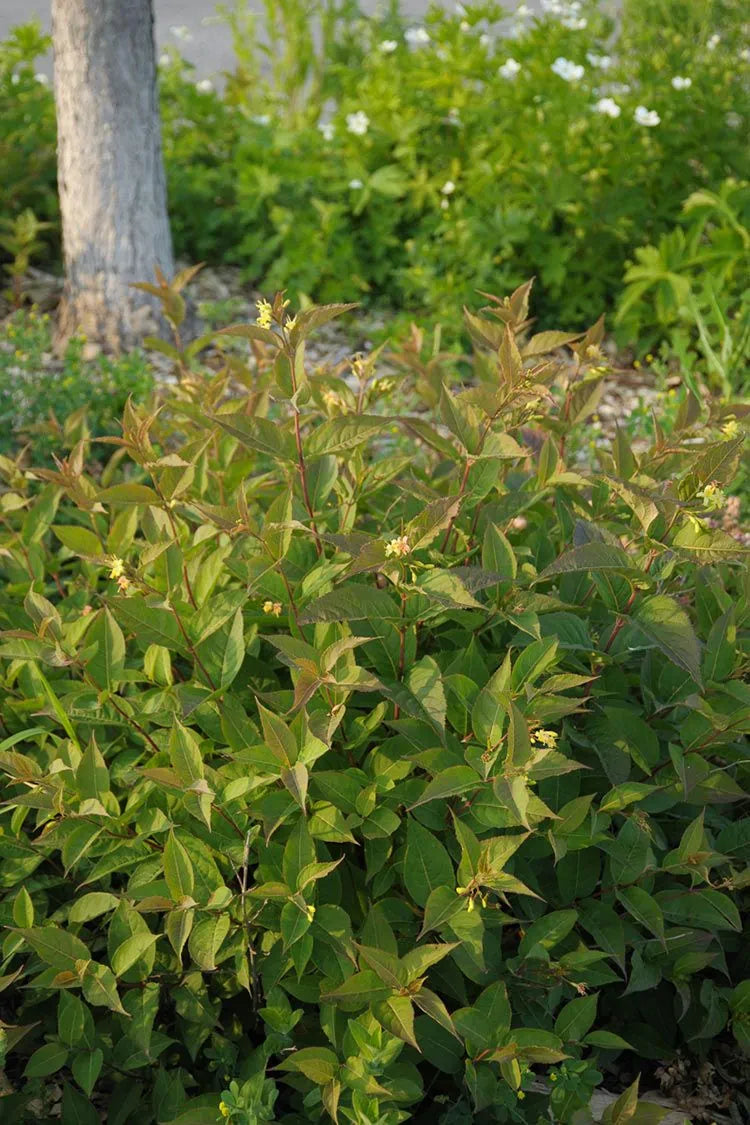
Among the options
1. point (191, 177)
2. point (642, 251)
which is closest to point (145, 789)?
point (642, 251)

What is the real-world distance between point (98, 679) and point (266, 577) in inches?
13.8

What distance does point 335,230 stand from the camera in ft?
16.3

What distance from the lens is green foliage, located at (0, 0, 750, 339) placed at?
4.62 metres

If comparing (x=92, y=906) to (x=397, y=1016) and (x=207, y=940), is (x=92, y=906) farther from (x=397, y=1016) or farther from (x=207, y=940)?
(x=397, y=1016)

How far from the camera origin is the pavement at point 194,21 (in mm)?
10000

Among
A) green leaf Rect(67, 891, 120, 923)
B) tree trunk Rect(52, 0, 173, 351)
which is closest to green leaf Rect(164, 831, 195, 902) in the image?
green leaf Rect(67, 891, 120, 923)

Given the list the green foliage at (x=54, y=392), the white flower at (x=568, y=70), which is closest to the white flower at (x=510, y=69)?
the white flower at (x=568, y=70)

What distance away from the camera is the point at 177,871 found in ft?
5.24

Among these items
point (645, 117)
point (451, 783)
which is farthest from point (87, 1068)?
point (645, 117)

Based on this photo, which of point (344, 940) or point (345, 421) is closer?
point (344, 940)

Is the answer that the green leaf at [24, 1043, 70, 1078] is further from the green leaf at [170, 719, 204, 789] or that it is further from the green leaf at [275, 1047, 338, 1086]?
the green leaf at [170, 719, 204, 789]

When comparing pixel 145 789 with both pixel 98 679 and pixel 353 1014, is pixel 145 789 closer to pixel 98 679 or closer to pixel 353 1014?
pixel 98 679

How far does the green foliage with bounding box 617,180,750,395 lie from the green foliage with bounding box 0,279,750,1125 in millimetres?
2376

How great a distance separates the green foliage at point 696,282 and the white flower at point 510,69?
45.7 inches
